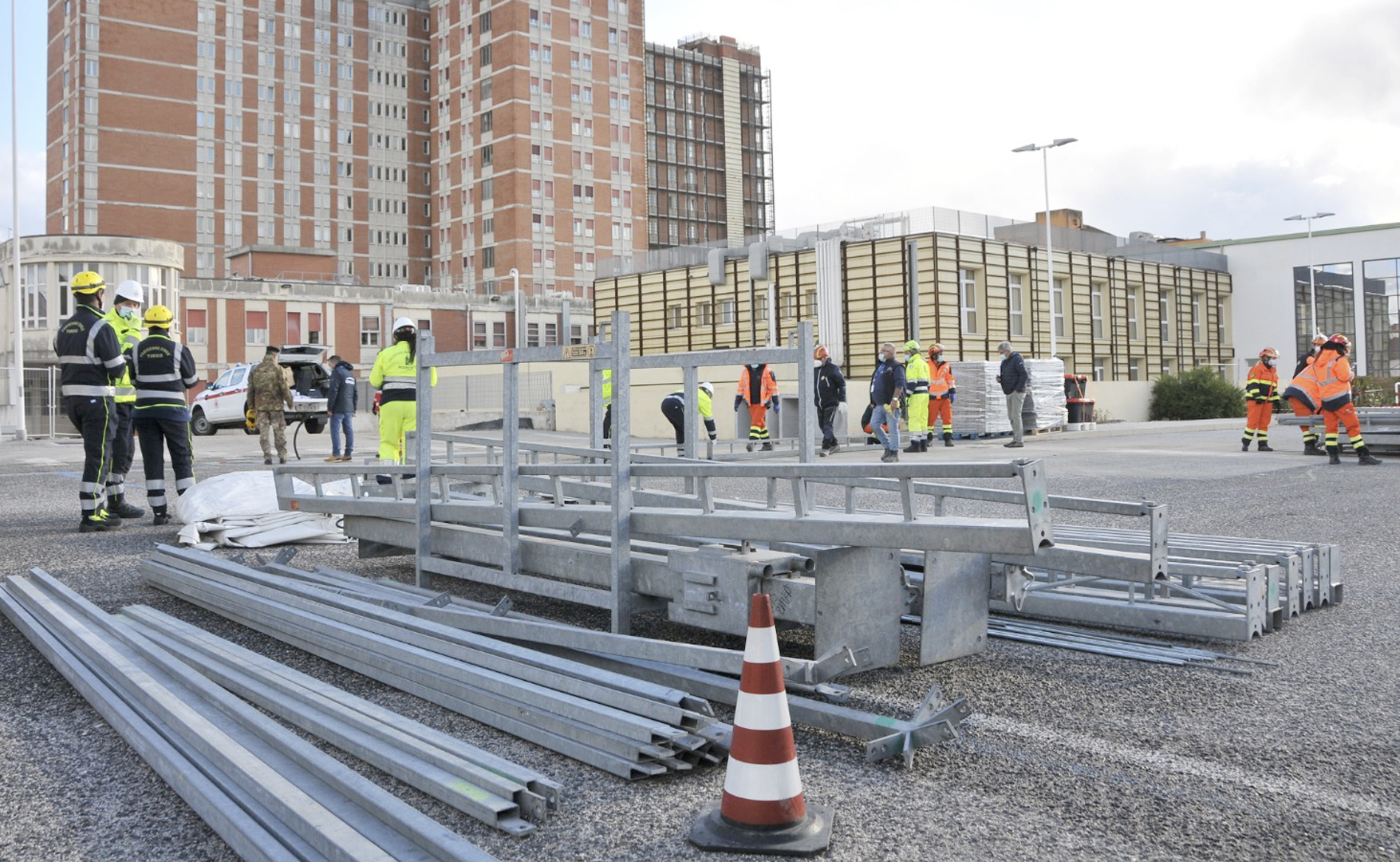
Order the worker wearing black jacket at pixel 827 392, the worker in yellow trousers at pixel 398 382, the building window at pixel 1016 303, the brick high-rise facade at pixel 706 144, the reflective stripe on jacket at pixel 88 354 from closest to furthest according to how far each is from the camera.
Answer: the reflective stripe on jacket at pixel 88 354 → the worker in yellow trousers at pixel 398 382 → the worker wearing black jacket at pixel 827 392 → the building window at pixel 1016 303 → the brick high-rise facade at pixel 706 144

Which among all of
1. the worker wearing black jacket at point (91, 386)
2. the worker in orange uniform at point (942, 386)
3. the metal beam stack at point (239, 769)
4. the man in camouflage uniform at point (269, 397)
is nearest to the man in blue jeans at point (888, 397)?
the worker in orange uniform at point (942, 386)

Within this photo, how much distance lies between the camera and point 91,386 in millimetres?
9516

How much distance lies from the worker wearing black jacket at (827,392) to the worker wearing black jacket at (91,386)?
12.2 meters

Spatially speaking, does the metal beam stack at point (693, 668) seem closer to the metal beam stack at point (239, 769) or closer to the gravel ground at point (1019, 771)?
the gravel ground at point (1019, 771)

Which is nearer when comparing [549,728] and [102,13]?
[549,728]

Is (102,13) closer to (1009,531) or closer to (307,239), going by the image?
(307,239)

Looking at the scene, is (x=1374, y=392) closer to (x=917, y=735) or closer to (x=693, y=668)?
(x=693, y=668)

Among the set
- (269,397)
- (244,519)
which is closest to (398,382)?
(244,519)

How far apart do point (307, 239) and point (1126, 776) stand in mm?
85000

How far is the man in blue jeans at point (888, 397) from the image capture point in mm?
18344

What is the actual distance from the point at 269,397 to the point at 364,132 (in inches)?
2850

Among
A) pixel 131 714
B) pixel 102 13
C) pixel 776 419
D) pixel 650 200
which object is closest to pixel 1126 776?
pixel 131 714

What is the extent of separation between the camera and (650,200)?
9525 centimetres

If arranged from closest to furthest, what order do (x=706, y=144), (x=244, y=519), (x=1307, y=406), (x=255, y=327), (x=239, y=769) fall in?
(x=239, y=769), (x=244, y=519), (x=1307, y=406), (x=255, y=327), (x=706, y=144)
